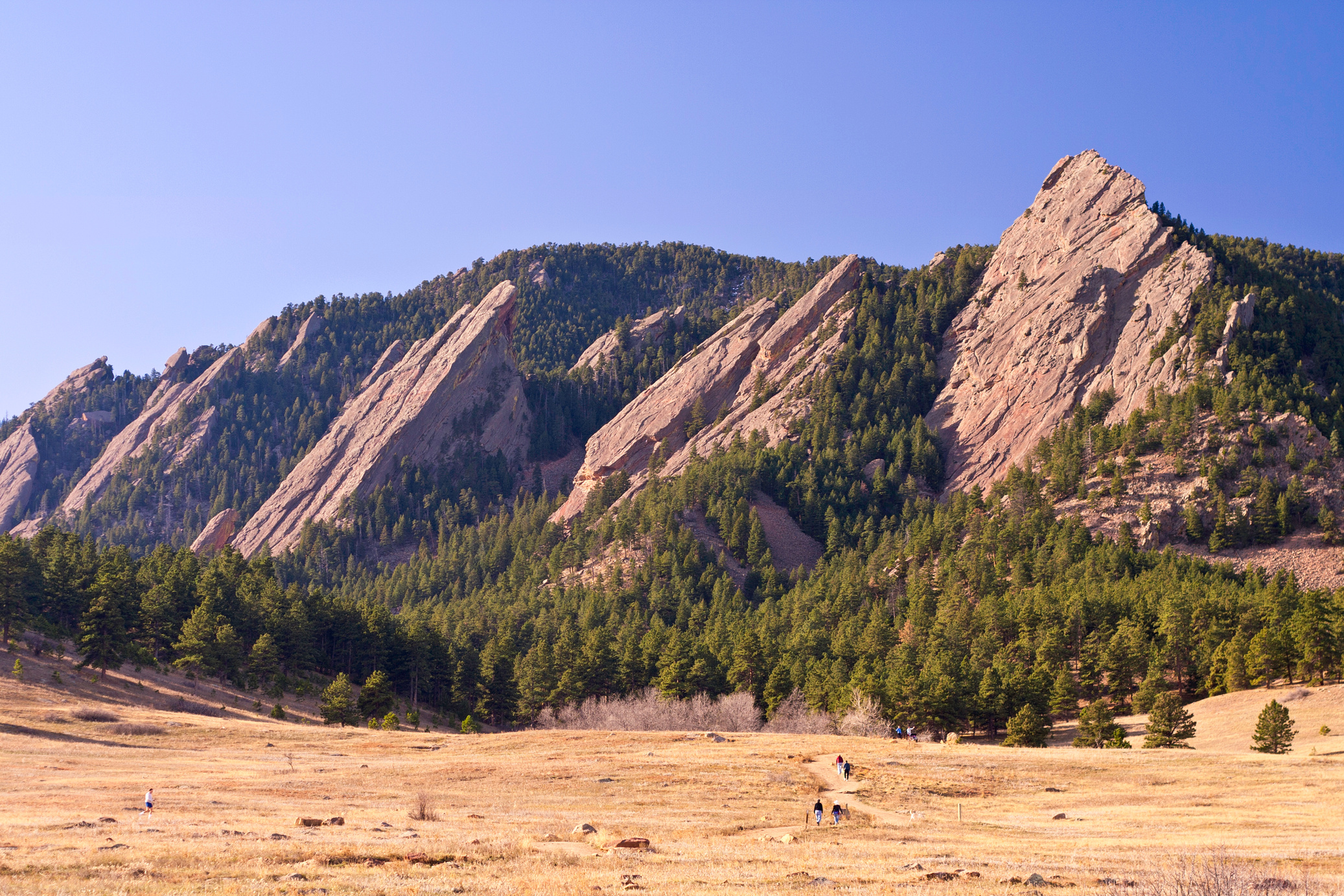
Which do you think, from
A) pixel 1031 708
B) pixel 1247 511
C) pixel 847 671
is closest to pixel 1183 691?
pixel 1031 708

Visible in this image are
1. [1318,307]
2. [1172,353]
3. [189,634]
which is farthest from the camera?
[1318,307]

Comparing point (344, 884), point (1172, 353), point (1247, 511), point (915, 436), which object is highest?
point (1172, 353)

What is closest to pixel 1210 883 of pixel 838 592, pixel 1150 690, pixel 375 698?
pixel 1150 690

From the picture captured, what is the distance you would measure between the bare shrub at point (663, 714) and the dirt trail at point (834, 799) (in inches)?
1206

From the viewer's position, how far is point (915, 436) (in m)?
174

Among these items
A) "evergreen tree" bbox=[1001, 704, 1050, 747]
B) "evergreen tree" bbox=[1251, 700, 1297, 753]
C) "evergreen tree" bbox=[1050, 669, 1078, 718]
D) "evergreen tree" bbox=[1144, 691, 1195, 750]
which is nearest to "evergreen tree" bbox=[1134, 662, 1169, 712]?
"evergreen tree" bbox=[1050, 669, 1078, 718]

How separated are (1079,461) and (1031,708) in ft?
255

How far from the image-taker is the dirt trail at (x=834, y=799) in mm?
38594

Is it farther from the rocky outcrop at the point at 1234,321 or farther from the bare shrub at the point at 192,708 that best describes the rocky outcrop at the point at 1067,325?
the bare shrub at the point at 192,708

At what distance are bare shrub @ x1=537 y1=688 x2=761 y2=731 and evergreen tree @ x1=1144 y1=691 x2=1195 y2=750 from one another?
34.8 meters

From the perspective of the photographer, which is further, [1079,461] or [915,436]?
[915,436]

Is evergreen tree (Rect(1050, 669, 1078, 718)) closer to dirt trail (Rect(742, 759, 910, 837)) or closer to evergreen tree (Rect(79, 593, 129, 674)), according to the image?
dirt trail (Rect(742, 759, 910, 837))

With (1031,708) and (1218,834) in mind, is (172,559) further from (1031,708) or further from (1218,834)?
(1218,834)

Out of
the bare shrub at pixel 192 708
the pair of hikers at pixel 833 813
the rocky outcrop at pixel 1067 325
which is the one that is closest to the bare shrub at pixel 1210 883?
the pair of hikers at pixel 833 813
